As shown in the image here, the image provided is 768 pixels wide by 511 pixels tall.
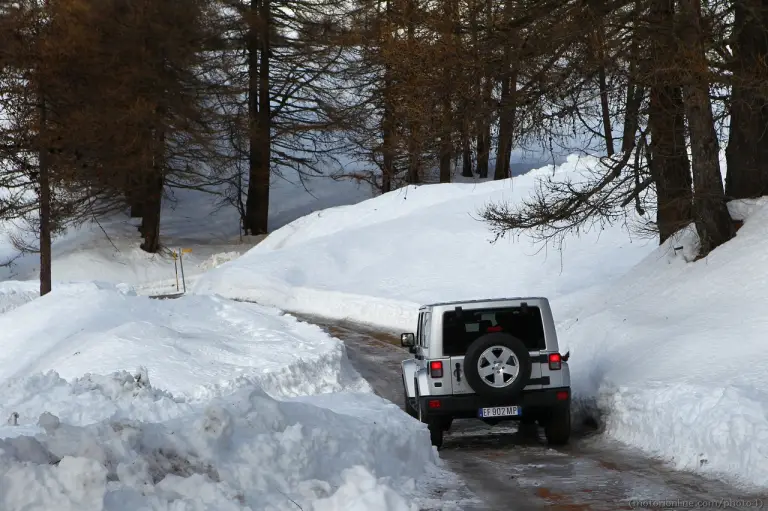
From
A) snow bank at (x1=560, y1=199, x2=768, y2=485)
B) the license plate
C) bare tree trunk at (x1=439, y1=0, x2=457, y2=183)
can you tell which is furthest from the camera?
bare tree trunk at (x1=439, y1=0, x2=457, y2=183)

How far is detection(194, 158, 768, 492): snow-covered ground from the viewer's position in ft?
33.2

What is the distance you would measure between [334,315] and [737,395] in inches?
814

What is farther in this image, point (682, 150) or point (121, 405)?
point (682, 150)

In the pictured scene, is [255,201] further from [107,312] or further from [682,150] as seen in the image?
[682,150]

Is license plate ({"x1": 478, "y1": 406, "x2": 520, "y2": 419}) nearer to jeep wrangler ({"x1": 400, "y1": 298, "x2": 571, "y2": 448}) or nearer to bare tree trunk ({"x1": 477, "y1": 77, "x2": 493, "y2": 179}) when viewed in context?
jeep wrangler ({"x1": 400, "y1": 298, "x2": 571, "y2": 448})

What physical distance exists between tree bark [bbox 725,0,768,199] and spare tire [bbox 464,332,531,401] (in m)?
6.95

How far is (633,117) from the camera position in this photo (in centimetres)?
1642

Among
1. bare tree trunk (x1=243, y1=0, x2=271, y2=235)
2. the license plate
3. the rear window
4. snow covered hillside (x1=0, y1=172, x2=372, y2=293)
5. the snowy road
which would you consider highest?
bare tree trunk (x1=243, y1=0, x2=271, y2=235)

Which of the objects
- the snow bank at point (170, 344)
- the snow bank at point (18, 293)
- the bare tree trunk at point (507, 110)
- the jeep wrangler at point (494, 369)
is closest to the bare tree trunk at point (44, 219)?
the snow bank at point (18, 293)

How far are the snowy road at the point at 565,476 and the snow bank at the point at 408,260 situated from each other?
1393 cm

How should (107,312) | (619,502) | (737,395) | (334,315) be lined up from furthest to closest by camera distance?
1. (334,315)
2. (107,312)
3. (737,395)
4. (619,502)

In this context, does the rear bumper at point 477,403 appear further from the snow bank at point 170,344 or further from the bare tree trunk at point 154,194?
the bare tree trunk at point 154,194

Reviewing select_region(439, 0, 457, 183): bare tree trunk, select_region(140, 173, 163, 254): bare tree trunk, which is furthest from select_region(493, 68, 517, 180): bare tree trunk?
select_region(140, 173, 163, 254): bare tree trunk

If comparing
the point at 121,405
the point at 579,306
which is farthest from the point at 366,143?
the point at 121,405
